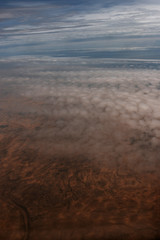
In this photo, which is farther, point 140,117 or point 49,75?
point 49,75

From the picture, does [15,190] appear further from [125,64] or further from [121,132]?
[125,64]

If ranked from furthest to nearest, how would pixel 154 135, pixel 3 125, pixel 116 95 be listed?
pixel 116 95 → pixel 3 125 → pixel 154 135

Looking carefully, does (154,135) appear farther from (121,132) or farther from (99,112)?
(99,112)

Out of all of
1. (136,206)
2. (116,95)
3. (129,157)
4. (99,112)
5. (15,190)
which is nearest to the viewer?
(136,206)

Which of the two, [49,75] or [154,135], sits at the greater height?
[49,75]

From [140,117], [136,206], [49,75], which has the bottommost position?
[136,206]

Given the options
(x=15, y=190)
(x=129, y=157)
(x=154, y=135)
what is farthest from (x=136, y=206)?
(x=154, y=135)
